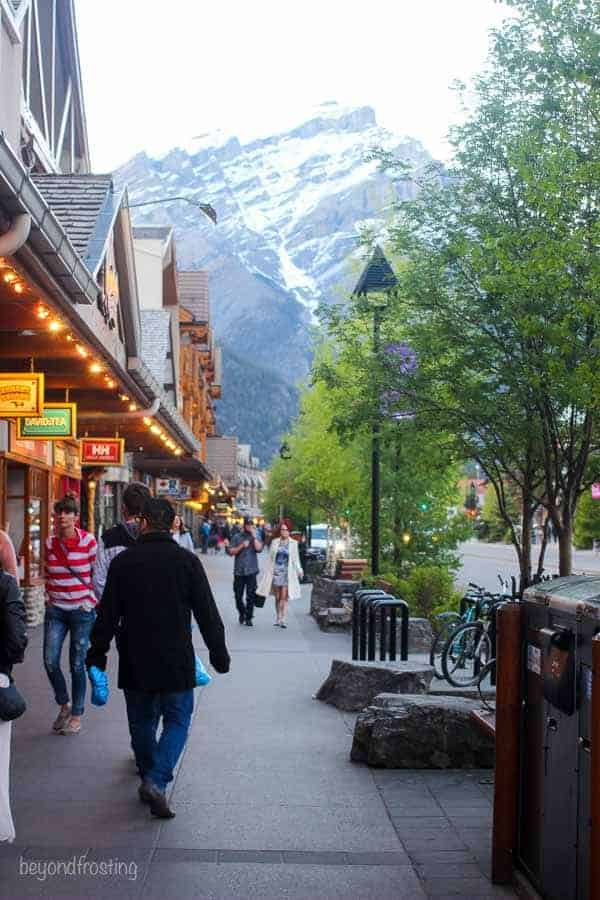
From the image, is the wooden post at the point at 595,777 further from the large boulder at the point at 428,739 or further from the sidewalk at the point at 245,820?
the large boulder at the point at 428,739

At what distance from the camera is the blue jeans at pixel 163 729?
6.69 meters

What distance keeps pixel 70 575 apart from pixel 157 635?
2826 mm

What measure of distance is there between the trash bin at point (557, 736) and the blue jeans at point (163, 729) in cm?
207

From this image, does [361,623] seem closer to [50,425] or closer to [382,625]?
[382,625]

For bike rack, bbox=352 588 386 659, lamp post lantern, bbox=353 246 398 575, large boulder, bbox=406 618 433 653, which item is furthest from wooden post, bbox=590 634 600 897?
lamp post lantern, bbox=353 246 398 575

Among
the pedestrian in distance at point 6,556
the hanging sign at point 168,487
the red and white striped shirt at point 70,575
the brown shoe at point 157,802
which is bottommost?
Result: the brown shoe at point 157,802

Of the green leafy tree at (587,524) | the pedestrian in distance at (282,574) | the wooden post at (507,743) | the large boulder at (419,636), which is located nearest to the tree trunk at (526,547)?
the large boulder at (419,636)

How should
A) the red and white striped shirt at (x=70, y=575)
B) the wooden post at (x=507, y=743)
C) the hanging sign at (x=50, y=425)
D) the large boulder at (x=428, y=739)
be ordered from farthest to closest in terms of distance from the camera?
the hanging sign at (x=50, y=425) → the red and white striped shirt at (x=70, y=575) → the large boulder at (x=428, y=739) → the wooden post at (x=507, y=743)

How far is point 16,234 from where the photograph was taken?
7711mm

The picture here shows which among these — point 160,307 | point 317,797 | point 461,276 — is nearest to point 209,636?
point 317,797

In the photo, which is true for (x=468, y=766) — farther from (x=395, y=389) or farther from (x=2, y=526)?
(x=2, y=526)

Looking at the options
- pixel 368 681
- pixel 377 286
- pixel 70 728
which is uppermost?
pixel 377 286

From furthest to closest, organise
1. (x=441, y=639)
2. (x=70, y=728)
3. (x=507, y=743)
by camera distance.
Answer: (x=441, y=639) < (x=70, y=728) < (x=507, y=743)

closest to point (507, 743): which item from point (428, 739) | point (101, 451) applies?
point (428, 739)
